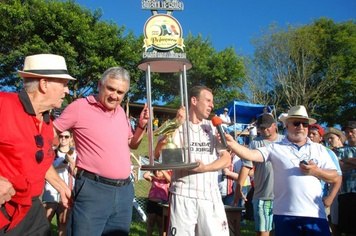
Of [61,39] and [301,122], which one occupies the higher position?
[61,39]

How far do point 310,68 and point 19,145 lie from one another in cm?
2681

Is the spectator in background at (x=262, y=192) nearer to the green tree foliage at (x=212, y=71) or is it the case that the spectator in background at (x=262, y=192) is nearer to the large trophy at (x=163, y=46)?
the large trophy at (x=163, y=46)

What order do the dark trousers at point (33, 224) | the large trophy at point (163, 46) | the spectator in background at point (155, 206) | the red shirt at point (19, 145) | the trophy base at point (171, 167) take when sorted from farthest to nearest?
1. the spectator in background at point (155, 206)
2. the large trophy at point (163, 46)
3. the trophy base at point (171, 167)
4. the dark trousers at point (33, 224)
5. the red shirt at point (19, 145)

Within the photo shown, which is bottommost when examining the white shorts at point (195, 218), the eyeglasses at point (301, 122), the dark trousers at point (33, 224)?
the white shorts at point (195, 218)

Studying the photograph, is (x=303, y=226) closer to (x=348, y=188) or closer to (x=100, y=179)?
(x=348, y=188)

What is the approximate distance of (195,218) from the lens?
3018 millimetres

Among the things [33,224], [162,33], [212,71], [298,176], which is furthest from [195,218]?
[212,71]

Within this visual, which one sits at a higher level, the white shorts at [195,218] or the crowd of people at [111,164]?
the crowd of people at [111,164]

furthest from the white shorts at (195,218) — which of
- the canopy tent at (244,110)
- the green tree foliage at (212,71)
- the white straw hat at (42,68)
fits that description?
the green tree foliage at (212,71)

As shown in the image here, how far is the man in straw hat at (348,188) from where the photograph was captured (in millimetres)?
4363

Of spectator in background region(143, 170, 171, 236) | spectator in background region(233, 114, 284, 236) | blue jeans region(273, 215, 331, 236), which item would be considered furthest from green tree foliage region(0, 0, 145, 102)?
blue jeans region(273, 215, 331, 236)

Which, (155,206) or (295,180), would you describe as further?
(155,206)

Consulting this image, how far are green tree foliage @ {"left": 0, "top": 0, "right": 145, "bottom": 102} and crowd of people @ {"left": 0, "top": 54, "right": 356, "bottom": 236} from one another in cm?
1518

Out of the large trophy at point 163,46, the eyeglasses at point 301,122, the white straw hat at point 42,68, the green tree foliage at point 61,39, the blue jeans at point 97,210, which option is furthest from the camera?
the green tree foliage at point 61,39
